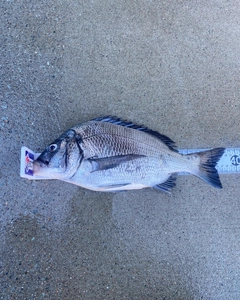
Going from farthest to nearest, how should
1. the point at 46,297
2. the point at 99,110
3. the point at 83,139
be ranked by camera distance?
the point at 99,110 → the point at 46,297 → the point at 83,139

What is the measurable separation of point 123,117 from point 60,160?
2.22ft

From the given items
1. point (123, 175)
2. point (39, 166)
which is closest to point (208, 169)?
point (123, 175)

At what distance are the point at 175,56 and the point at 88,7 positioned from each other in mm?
815

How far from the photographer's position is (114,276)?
1.96 meters

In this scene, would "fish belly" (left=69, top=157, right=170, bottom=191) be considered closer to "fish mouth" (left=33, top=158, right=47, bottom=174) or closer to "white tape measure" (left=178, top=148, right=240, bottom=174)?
"fish mouth" (left=33, top=158, right=47, bottom=174)

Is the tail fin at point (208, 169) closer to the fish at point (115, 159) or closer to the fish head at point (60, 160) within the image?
the fish at point (115, 159)

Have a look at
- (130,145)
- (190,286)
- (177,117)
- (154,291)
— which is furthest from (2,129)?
(190,286)

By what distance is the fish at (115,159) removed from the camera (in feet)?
5.49

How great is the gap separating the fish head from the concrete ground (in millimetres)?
348

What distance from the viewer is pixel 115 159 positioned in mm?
1707

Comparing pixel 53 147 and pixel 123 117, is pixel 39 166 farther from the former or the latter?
pixel 123 117

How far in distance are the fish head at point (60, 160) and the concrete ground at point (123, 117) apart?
13.7 inches

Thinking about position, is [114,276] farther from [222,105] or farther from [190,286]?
[222,105]


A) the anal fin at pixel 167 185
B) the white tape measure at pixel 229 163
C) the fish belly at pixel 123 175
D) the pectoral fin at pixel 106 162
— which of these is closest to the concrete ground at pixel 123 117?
the white tape measure at pixel 229 163
